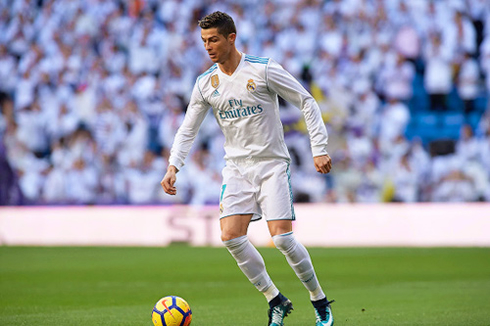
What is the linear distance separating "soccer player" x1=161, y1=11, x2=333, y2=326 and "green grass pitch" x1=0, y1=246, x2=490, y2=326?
684mm

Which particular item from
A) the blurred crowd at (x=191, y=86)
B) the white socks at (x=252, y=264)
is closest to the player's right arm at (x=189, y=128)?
the white socks at (x=252, y=264)

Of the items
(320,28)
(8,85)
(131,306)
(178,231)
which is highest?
(320,28)

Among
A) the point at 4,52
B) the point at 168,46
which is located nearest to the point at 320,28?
the point at 168,46

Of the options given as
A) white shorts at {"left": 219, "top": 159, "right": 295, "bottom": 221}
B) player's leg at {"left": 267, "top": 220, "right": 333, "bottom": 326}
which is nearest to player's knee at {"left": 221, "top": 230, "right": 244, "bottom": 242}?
white shorts at {"left": 219, "top": 159, "right": 295, "bottom": 221}

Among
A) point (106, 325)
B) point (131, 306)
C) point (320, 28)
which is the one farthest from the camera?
point (320, 28)

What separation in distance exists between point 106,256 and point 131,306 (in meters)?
6.93

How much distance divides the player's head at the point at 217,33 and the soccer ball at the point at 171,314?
1.86m

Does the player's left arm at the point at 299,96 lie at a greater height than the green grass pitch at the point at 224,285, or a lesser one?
greater

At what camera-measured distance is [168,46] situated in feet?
67.8

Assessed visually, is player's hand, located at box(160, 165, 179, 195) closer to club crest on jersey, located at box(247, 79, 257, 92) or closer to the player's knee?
the player's knee

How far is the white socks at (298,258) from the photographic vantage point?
6070 millimetres

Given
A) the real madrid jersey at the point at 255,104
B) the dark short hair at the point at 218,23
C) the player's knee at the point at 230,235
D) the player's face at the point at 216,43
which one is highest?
the dark short hair at the point at 218,23

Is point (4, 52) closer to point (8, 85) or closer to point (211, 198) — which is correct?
point (8, 85)

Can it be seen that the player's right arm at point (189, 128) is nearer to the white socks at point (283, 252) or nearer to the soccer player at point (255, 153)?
the soccer player at point (255, 153)
